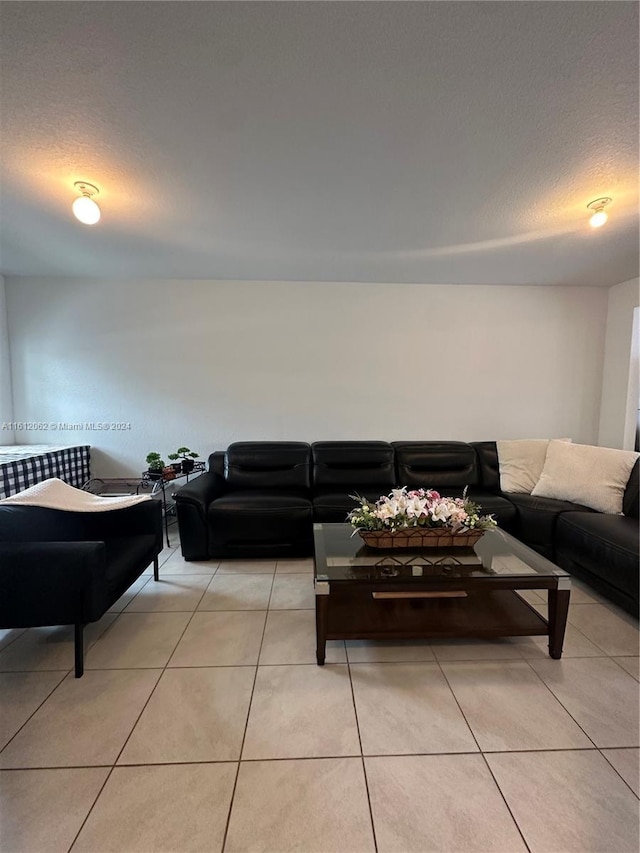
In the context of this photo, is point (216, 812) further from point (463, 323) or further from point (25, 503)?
point (463, 323)

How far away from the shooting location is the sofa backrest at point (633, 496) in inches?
94.5

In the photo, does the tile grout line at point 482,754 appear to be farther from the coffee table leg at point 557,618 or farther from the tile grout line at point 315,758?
the coffee table leg at point 557,618

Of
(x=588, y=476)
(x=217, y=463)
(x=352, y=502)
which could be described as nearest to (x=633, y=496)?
(x=588, y=476)

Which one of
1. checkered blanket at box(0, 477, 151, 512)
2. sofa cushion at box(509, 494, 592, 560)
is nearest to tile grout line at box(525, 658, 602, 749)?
sofa cushion at box(509, 494, 592, 560)

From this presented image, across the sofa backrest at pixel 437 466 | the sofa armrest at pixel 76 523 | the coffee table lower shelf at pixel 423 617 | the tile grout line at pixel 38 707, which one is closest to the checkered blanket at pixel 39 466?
the sofa armrest at pixel 76 523

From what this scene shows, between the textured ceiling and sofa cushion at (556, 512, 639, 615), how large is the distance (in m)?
1.98

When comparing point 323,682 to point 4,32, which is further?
point 323,682

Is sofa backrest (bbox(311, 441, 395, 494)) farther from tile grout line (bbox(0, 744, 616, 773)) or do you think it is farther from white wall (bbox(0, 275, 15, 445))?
white wall (bbox(0, 275, 15, 445))

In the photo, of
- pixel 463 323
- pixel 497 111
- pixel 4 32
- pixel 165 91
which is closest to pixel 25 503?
pixel 4 32

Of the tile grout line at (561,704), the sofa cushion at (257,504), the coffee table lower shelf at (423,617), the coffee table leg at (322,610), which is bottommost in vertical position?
the tile grout line at (561,704)

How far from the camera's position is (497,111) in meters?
1.45

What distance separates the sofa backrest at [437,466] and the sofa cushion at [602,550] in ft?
2.99

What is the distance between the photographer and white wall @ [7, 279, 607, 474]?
342 centimetres

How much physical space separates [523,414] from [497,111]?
2896 millimetres
